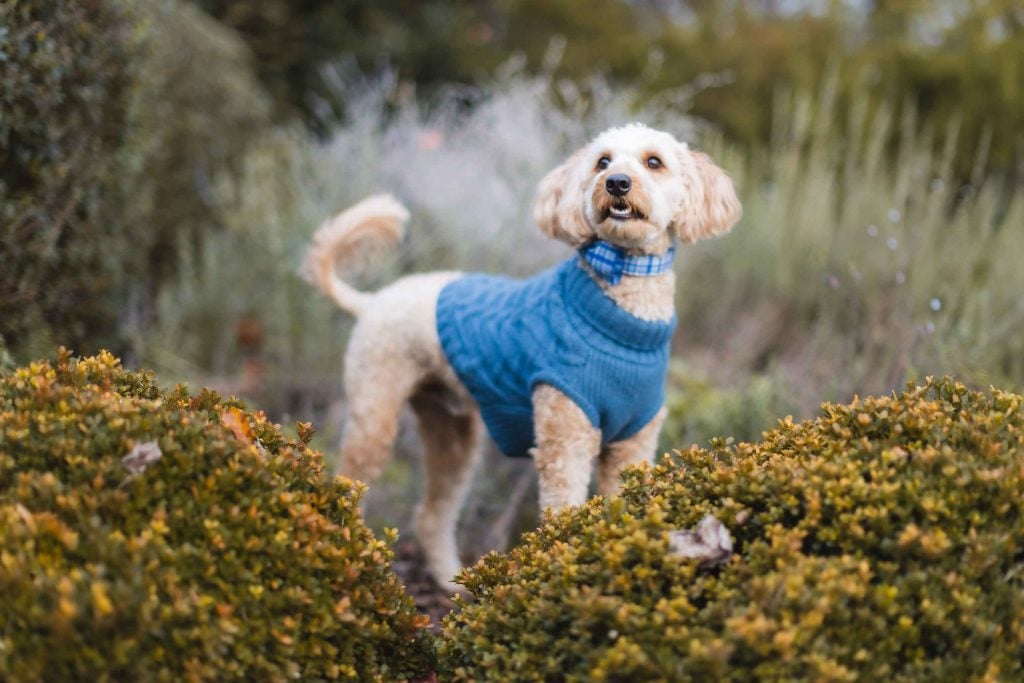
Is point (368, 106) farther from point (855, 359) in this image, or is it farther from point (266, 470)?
point (266, 470)

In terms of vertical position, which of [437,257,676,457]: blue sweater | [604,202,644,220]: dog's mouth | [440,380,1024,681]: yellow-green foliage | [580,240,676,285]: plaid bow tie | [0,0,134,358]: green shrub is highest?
[0,0,134,358]: green shrub

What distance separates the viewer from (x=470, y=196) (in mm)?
6836

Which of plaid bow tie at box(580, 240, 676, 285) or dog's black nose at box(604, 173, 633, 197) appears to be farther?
plaid bow tie at box(580, 240, 676, 285)

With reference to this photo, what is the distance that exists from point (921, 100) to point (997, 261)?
154 inches

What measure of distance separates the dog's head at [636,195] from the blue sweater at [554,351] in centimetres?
20

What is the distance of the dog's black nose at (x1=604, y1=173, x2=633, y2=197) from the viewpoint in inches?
126

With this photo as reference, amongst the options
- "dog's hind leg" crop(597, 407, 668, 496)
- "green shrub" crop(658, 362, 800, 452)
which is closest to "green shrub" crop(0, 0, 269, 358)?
"dog's hind leg" crop(597, 407, 668, 496)

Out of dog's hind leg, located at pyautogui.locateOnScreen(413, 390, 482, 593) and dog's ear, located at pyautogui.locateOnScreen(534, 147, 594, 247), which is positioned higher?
dog's ear, located at pyautogui.locateOnScreen(534, 147, 594, 247)

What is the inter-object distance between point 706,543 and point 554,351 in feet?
3.93

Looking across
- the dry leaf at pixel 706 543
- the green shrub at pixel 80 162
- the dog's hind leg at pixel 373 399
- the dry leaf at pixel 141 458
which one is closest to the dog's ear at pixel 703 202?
the dog's hind leg at pixel 373 399

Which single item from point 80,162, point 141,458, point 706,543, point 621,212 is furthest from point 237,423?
point 80,162

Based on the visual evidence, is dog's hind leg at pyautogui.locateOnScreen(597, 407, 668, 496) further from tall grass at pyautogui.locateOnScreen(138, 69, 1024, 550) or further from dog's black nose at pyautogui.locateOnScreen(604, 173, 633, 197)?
tall grass at pyautogui.locateOnScreen(138, 69, 1024, 550)

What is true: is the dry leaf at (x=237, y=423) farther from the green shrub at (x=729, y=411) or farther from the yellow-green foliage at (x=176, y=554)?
the green shrub at (x=729, y=411)

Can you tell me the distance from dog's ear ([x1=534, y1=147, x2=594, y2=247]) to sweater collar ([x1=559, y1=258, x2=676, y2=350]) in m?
0.15
